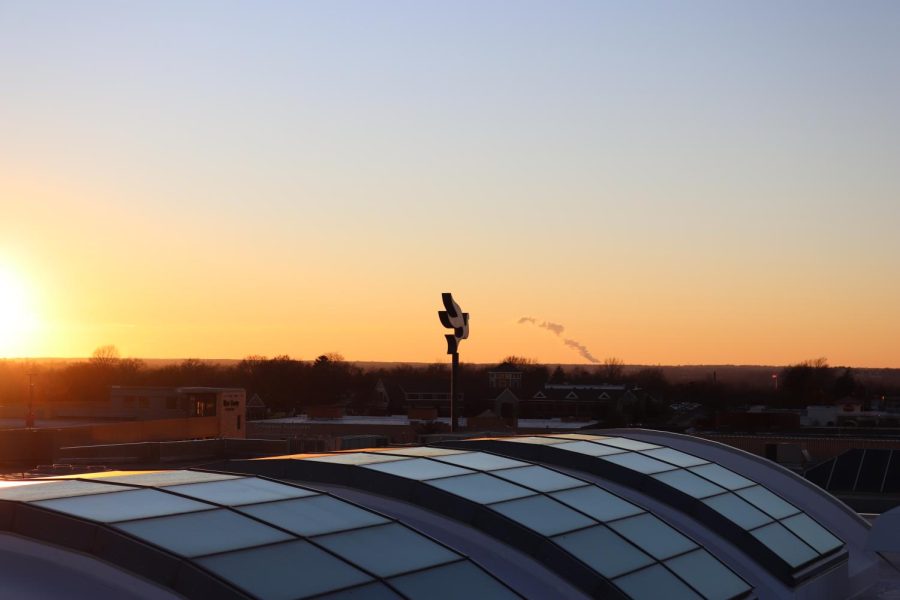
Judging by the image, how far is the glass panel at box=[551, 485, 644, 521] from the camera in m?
19.6

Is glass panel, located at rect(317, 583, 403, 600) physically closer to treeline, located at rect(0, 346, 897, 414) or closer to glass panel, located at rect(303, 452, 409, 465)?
glass panel, located at rect(303, 452, 409, 465)

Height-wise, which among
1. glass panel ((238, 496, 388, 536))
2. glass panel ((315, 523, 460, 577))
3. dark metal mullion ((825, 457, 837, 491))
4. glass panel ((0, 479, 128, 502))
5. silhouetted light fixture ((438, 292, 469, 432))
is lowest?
dark metal mullion ((825, 457, 837, 491))

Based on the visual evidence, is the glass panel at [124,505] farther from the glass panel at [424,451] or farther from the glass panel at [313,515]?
the glass panel at [424,451]

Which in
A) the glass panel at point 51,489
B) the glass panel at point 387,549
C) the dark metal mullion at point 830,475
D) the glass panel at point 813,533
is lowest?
the dark metal mullion at point 830,475

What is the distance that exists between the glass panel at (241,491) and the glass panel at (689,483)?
32.2 feet

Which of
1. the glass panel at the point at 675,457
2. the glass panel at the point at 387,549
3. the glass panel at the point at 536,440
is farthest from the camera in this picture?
the glass panel at the point at 675,457

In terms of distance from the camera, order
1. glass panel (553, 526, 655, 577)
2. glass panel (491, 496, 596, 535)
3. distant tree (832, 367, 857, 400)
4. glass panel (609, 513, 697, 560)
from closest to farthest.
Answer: glass panel (553, 526, 655, 577)
glass panel (491, 496, 596, 535)
glass panel (609, 513, 697, 560)
distant tree (832, 367, 857, 400)

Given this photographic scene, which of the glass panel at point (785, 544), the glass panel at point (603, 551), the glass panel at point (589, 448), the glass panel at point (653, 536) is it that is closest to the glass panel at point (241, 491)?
the glass panel at point (603, 551)

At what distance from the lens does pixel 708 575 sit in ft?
62.3

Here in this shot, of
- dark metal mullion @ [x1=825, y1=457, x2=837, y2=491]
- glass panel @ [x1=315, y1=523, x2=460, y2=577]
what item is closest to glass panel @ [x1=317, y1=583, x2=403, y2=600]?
glass panel @ [x1=315, y1=523, x2=460, y2=577]

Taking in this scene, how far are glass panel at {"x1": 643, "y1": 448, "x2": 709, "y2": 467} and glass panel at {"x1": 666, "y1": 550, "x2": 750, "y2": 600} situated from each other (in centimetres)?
609

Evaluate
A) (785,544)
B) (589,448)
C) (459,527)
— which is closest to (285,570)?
(459,527)

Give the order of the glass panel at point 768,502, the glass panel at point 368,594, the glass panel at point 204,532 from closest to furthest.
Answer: the glass panel at point 204,532 → the glass panel at point 368,594 → the glass panel at point 768,502

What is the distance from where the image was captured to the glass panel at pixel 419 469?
19.4 m
